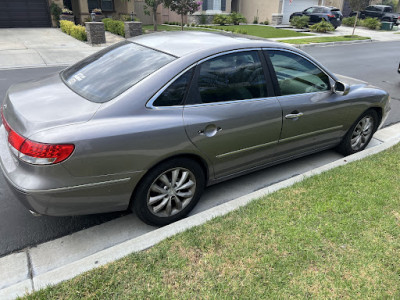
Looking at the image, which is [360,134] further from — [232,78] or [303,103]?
[232,78]

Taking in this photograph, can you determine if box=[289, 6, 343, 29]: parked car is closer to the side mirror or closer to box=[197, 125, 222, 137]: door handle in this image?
the side mirror

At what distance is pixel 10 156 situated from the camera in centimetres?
263

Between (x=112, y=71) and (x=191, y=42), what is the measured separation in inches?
32.5

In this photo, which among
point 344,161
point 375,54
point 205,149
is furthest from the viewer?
point 375,54

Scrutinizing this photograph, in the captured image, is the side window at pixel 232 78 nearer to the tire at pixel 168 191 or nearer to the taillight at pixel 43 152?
the tire at pixel 168 191

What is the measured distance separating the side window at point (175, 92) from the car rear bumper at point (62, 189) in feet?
2.08

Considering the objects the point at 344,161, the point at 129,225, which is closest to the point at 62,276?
the point at 129,225

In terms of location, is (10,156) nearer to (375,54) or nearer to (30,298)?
(30,298)

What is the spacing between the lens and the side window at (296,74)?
3.57 metres

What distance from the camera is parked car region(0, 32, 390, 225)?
2418 mm

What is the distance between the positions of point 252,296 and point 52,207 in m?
1.58

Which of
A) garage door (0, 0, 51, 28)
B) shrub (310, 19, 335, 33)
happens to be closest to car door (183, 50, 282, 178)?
garage door (0, 0, 51, 28)

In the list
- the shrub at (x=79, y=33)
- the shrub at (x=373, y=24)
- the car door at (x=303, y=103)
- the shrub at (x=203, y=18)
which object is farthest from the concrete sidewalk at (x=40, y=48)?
the shrub at (x=373, y=24)

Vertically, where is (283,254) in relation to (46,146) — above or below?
below
